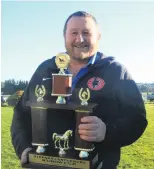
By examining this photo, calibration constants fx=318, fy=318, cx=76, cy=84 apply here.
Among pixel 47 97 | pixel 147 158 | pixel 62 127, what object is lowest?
pixel 147 158

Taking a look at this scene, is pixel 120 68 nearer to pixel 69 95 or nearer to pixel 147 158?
pixel 69 95

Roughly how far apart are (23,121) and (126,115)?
431 mm

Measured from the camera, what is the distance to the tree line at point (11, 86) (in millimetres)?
1714

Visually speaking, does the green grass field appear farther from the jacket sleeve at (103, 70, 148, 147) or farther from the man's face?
the man's face

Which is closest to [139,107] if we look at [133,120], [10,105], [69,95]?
[133,120]

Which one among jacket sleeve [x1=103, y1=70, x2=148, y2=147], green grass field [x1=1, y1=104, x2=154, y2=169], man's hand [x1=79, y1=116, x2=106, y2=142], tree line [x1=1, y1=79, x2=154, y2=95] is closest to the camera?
man's hand [x1=79, y1=116, x2=106, y2=142]

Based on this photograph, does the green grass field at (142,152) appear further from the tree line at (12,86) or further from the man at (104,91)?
the man at (104,91)

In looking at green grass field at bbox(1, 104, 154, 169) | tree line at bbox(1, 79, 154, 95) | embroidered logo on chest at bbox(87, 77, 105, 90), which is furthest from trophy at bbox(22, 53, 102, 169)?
tree line at bbox(1, 79, 154, 95)

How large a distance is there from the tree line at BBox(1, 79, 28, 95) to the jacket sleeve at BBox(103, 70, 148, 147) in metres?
0.64

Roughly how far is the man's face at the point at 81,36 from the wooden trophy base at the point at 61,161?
39 cm

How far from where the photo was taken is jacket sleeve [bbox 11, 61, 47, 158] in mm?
1299

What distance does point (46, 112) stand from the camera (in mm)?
1163

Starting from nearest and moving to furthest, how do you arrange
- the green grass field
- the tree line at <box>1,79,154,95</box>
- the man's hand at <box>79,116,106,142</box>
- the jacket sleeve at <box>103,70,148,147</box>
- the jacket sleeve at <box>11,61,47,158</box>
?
the man's hand at <box>79,116,106,142</box>
the jacket sleeve at <box>103,70,148,147</box>
the jacket sleeve at <box>11,61,47,158</box>
the green grass field
the tree line at <box>1,79,154,95</box>

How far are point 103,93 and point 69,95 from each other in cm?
15
